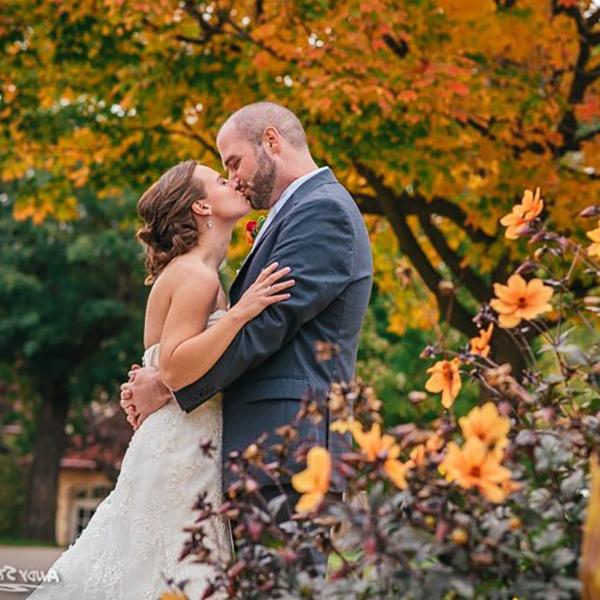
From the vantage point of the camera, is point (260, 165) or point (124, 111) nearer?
point (260, 165)

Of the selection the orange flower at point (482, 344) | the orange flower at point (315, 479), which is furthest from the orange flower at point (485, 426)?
the orange flower at point (482, 344)

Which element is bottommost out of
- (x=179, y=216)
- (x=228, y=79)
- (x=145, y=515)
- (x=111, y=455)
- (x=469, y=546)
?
(x=469, y=546)

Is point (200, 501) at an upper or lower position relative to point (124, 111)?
lower

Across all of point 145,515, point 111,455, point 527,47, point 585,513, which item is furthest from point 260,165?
point 111,455

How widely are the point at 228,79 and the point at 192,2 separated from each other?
2.10 ft

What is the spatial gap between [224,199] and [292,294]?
54cm

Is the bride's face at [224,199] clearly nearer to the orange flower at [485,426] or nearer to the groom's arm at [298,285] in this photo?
the groom's arm at [298,285]

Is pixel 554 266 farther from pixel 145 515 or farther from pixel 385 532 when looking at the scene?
pixel 385 532

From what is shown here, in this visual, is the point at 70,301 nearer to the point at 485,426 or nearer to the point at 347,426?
the point at 347,426

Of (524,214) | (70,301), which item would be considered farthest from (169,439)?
(70,301)

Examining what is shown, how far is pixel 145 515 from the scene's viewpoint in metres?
3.54

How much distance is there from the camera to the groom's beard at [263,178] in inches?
141

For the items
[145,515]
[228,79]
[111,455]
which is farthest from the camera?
[111,455]

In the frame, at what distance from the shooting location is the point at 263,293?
3.18 metres
